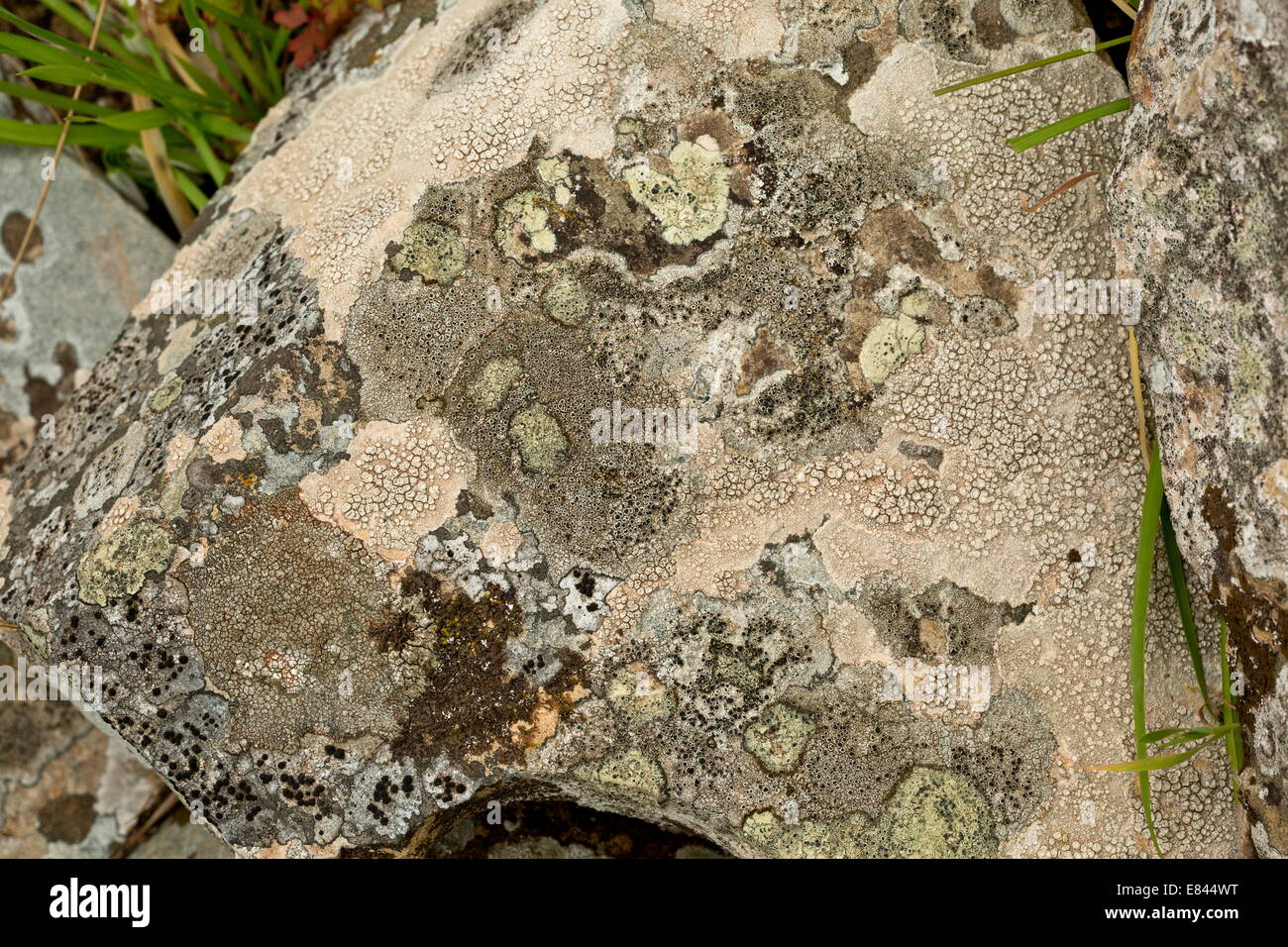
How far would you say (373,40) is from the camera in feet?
12.0

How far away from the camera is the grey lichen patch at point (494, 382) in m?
3.02

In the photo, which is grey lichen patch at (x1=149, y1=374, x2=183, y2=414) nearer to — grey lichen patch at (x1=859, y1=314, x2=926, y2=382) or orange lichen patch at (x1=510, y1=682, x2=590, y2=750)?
orange lichen patch at (x1=510, y1=682, x2=590, y2=750)

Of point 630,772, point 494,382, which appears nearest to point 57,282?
point 494,382

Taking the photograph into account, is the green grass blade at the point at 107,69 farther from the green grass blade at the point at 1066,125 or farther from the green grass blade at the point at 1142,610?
the green grass blade at the point at 1142,610

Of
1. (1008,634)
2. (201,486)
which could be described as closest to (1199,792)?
(1008,634)

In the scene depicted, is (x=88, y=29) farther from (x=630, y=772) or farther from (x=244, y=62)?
(x=630, y=772)

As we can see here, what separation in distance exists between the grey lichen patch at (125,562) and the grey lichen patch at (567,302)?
4.32ft

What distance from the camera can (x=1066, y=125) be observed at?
9.57ft

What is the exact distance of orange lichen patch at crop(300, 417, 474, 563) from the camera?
301 cm

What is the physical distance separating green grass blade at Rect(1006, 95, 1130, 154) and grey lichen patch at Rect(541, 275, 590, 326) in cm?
130

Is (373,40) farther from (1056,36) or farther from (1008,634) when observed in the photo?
(1008,634)

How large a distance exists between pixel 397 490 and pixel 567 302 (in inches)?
29.5

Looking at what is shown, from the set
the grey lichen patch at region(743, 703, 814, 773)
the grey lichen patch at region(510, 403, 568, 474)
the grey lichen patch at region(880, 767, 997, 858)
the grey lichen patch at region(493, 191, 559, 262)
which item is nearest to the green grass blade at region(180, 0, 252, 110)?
the grey lichen patch at region(493, 191, 559, 262)
